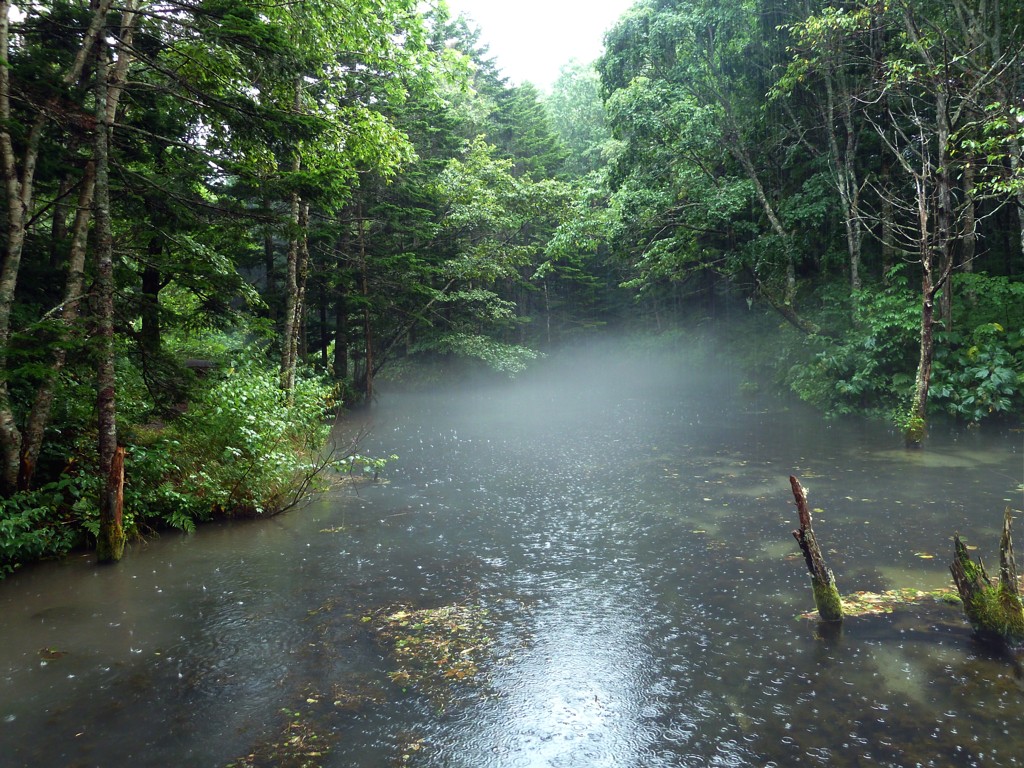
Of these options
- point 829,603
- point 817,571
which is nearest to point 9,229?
point 817,571

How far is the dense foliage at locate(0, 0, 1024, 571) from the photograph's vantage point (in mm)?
7332

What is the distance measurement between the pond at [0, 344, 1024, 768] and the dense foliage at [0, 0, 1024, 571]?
1393 mm

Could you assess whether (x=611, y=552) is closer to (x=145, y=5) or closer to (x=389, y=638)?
(x=389, y=638)

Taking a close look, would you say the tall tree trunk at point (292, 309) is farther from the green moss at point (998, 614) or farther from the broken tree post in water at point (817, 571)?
the green moss at point (998, 614)

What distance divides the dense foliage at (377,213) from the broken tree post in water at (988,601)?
8.00m

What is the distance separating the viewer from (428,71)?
1473 cm

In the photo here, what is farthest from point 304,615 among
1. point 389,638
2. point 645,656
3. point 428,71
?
point 428,71

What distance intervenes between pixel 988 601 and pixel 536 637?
147 inches

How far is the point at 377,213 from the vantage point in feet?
71.2

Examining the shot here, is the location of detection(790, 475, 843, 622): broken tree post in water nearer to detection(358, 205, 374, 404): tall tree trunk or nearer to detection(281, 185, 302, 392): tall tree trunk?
detection(281, 185, 302, 392): tall tree trunk

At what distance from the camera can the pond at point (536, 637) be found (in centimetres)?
412

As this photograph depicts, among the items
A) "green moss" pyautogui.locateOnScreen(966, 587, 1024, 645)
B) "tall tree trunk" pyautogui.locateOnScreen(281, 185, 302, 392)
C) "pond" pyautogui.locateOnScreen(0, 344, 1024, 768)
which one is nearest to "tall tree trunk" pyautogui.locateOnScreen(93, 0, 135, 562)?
"pond" pyautogui.locateOnScreen(0, 344, 1024, 768)

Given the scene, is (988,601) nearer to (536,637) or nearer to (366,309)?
(536,637)

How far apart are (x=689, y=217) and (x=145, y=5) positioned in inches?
625
